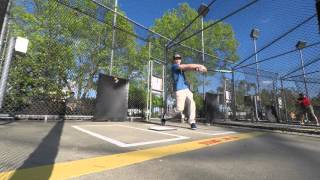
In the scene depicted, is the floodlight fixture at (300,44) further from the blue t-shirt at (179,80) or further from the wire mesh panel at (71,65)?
the blue t-shirt at (179,80)

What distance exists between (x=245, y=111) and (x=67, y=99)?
938 centimetres

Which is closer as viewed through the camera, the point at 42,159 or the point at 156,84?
the point at 42,159

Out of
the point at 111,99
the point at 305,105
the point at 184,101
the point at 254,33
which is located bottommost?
the point at 184,101

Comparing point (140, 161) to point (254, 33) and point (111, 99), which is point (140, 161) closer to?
point (111, 99)

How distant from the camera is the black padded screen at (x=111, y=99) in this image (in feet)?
24.7

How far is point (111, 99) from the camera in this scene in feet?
25.5

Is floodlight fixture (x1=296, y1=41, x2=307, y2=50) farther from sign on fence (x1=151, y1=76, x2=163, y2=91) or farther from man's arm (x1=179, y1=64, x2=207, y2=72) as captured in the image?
man's arm (x1=179, y1=64, x2=207, y2=72)

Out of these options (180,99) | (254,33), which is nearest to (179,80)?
(180,99)

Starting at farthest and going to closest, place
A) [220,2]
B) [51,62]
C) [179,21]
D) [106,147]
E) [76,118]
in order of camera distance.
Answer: [179,21] → [51,62] → [220,2] → [76,118] → [106,147]

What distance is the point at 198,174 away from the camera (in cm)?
219

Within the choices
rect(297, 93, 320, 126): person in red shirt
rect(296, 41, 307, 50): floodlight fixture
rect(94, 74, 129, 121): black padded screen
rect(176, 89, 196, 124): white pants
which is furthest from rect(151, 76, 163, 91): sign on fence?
rect(297, 93, 320, 126): person in red shirt

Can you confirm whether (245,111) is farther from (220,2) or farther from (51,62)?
(51,62)

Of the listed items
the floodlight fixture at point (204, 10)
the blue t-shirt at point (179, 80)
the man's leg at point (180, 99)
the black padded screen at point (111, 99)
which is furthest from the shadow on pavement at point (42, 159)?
the floodlight fixture at point (204, 10)

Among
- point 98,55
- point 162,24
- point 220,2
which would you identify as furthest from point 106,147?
point 162,24
